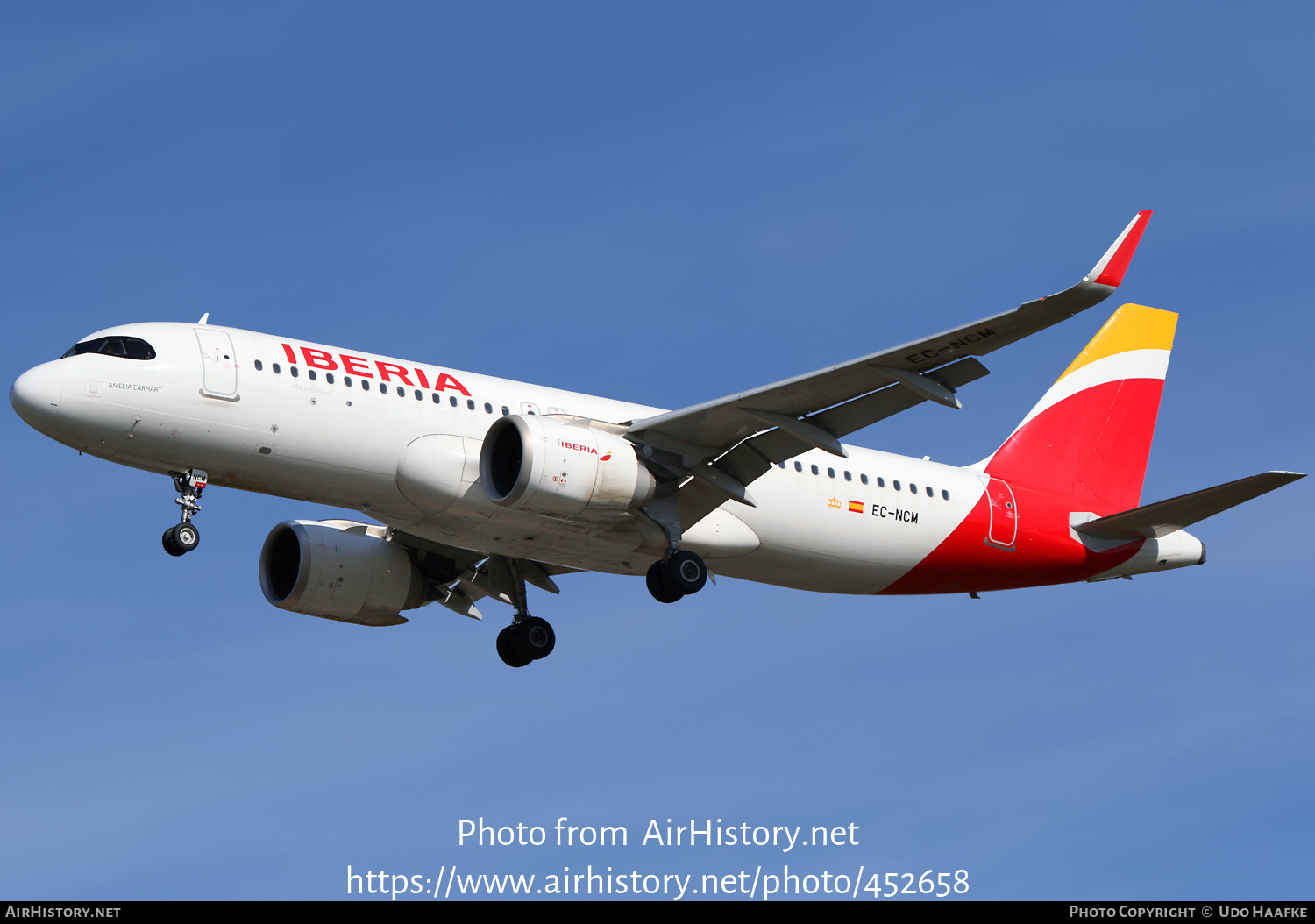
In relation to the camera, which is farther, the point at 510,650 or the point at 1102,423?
the point at 1102,423

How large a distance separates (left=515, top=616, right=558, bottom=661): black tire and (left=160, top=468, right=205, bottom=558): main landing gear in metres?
8.08

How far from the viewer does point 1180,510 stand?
31234mm

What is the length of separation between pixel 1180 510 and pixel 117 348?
1936 centimetres

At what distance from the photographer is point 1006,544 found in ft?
106

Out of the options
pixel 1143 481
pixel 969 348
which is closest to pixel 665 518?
pixel 969 348

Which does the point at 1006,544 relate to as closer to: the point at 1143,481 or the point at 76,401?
the point at 1143,481

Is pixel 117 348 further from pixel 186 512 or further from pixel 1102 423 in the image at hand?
pixel 1102 423

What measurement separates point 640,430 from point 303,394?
5.64 metres

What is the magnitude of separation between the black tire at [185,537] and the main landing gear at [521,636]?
7.62 m

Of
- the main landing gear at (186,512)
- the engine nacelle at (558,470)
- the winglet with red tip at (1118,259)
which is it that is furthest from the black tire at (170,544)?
the winglet with red tip at (1118,259)

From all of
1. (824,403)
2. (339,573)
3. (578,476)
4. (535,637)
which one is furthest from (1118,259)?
(339,573)

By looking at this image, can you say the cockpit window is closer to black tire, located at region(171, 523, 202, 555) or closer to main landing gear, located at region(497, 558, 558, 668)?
black tire, located at region(171, 523, 202, 555)

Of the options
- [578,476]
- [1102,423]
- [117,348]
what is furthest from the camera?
[1102,423]

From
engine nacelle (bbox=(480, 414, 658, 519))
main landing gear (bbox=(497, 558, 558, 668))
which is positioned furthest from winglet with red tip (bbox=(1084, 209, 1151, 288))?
main landing gear (bbox=(497, 558, 558, 668))
